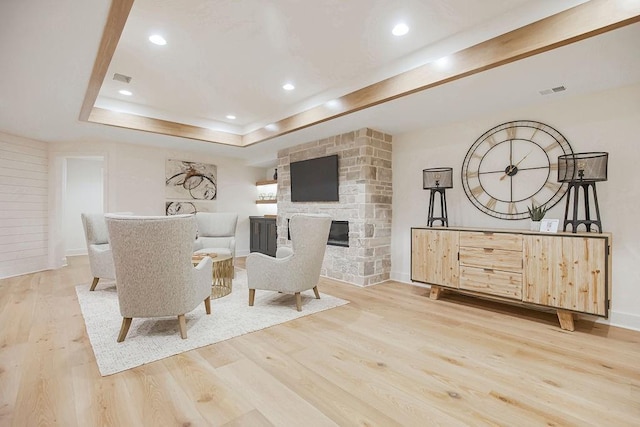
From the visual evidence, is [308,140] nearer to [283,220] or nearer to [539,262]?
[283,220]

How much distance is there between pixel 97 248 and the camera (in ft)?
12.8

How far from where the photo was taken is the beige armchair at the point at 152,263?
2.27 meters

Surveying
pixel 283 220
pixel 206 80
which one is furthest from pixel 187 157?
pixel 206 80

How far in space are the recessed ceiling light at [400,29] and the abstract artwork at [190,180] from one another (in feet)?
16.3

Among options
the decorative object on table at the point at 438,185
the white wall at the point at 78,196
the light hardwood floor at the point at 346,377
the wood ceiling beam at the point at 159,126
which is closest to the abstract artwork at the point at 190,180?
the wood ceiling beam at the point at 159,126

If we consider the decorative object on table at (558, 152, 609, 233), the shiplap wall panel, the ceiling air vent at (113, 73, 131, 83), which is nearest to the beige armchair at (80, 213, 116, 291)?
the ceiling air vent at (113, 73, 131, 83)

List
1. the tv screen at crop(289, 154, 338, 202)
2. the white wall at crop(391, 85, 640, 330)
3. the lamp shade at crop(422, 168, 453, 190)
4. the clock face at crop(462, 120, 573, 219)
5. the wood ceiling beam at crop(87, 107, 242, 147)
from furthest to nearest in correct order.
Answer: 1. the tv screen at crop(289, 154, 338, 202)
2. the wood ceiling beam at crop(87, 107, 242, 147)
3. the lamp shade at crop(422, 168, 453, 190)
4. the clock face at crop(462, 120, 573, 219)
5. the white wall at crop(391, 85, 640, 330)

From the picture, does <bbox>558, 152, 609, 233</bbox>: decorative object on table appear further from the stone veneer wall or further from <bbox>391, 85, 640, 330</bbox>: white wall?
the stone veneer wall

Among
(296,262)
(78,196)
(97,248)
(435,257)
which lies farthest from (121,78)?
(78,196)

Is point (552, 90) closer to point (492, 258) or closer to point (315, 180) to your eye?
point (492, 258)

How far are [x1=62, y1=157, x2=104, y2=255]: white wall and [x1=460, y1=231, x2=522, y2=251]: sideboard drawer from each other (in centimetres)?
775

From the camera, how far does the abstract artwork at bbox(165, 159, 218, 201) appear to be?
598 centimetres

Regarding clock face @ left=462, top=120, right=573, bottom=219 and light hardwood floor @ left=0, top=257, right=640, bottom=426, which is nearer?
light hardwood floor @ left=0, top=257, right=640, bottom=426

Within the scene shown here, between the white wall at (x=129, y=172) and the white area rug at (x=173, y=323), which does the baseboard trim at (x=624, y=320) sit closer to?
the white area rug at (x=173, y=323)
